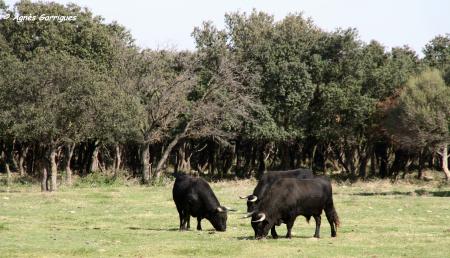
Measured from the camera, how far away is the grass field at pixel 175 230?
756 inches

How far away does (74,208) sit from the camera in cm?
3400

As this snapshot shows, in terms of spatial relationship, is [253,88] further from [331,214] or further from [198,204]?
[331,214]

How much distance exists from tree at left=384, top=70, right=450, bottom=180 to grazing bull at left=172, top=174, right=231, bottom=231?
28.2 metres

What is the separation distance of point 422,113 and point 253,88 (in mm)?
15940

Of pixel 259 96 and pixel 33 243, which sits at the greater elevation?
pixel 259 96

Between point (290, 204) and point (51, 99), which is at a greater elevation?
point (51, 99)

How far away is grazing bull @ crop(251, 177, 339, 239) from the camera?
2166 centimetres

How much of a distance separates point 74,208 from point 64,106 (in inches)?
420

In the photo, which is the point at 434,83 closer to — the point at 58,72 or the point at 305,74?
the point at 305,74

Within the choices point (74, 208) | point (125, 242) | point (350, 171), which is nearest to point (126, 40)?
point (350, 171)

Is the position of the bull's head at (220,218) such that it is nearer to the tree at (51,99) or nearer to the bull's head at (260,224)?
the bull's head at (260,224)

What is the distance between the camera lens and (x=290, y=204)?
22.1 metres

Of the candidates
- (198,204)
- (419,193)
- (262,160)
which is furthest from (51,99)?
(262,160)

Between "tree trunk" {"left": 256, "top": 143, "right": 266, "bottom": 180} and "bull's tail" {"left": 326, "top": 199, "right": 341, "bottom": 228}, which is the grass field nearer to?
"bull's tail" {"left": 326, "top": 199, "right": 341, "bottom": 228}
